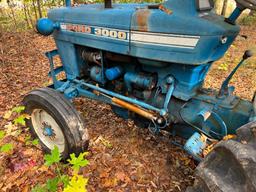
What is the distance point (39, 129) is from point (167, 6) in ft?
6.45

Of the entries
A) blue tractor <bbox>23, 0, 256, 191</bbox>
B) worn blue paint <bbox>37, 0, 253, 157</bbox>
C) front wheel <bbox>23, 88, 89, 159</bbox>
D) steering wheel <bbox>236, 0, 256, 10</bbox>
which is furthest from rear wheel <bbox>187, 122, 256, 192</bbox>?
front wheel <bbox>23, 88, 89, 159</bbox>

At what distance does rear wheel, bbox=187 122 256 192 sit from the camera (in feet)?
3.88

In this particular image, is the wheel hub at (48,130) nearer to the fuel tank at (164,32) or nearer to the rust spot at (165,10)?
the fuel tank at (164,32)

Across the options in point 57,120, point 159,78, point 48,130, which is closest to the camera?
point 159,78

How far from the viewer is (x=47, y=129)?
8.86ft

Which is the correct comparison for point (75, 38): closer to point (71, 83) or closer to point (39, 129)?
point (71, 83)

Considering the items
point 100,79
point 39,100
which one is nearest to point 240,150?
point 100,79

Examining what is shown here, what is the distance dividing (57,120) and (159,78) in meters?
1.06

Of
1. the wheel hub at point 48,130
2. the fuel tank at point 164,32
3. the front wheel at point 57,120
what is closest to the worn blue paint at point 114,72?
the fuel tank at point 164,32

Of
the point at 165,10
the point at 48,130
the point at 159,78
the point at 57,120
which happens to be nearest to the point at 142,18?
the point at 165,10

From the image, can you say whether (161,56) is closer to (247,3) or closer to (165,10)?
(165,10)

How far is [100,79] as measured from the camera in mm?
2695

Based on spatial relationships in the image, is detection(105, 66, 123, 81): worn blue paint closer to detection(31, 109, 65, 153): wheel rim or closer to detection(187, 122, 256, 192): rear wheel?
detection(31, 109, 65, 153): wheel rim

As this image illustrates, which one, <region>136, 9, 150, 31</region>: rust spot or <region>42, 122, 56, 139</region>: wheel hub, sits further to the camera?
<region>42, 122, 56, 139</region>: wheel hub
